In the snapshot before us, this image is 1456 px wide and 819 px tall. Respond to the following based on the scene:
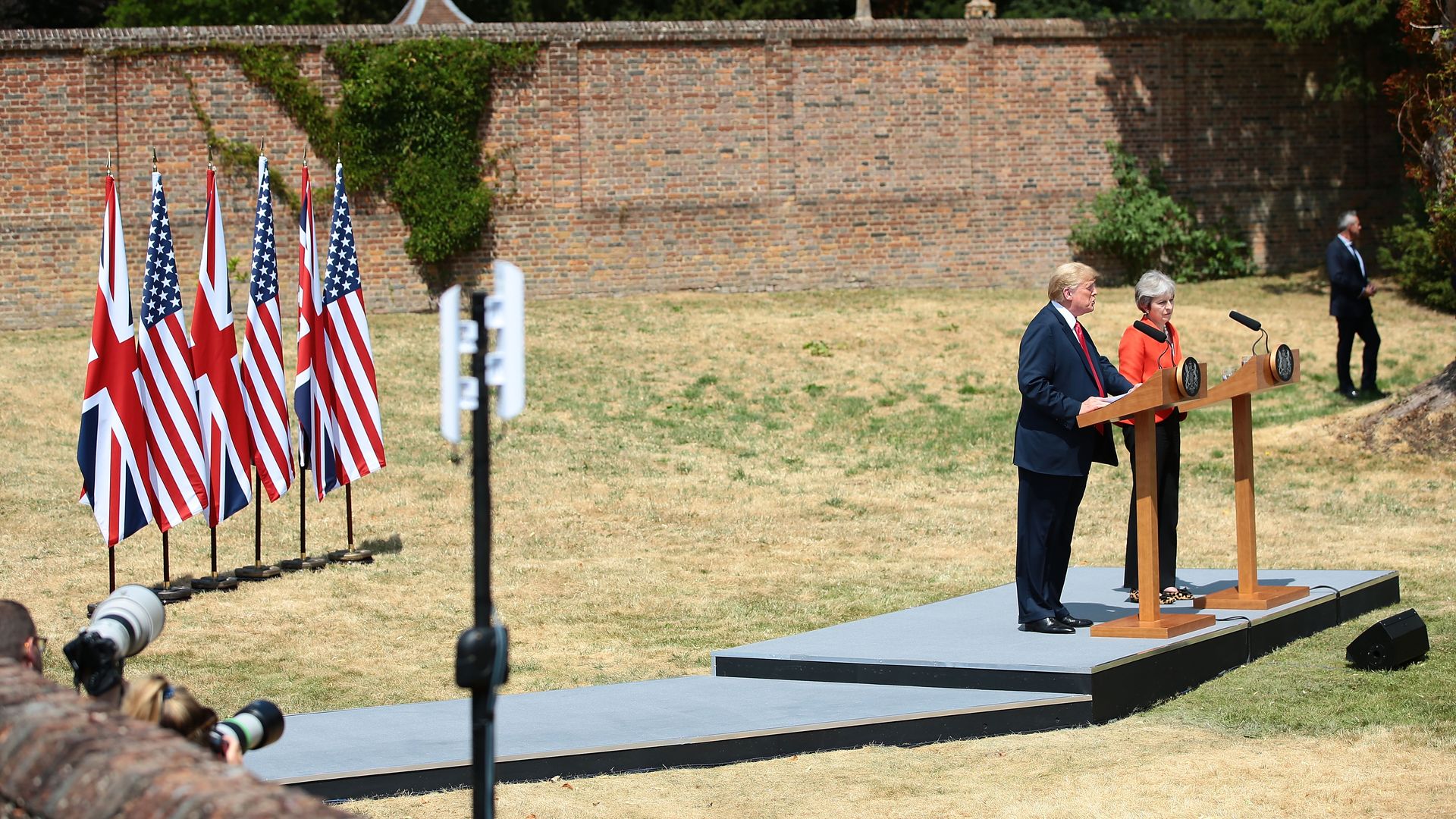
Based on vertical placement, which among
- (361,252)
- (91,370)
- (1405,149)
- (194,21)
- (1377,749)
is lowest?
(1377,749)

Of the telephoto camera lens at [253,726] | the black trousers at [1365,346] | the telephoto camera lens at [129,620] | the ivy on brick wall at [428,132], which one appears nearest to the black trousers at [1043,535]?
the telephoto camera lens at [253,726]

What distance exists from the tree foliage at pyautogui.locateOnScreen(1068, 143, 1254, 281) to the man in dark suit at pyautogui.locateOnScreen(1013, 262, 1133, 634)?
1676cm

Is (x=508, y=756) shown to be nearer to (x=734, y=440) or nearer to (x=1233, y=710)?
(x=1233, y=710)

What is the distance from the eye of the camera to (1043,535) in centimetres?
812

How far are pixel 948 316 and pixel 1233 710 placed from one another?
1465cm

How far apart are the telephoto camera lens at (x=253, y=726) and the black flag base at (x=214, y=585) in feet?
23.8

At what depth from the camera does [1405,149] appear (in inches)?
988

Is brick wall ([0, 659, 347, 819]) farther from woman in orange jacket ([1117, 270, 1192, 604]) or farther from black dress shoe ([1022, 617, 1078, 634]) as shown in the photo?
woman in orange jacket ([1117, 270, 1192, 604])

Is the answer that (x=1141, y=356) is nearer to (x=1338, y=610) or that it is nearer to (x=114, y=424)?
(x=1338, y=610)

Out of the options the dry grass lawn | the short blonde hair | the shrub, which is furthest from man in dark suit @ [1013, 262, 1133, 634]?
the shrub

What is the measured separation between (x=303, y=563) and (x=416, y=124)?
12.1m

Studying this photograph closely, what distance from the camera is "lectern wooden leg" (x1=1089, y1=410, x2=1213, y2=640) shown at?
7.82 metres

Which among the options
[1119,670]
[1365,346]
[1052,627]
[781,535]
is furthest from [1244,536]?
[1365,346]

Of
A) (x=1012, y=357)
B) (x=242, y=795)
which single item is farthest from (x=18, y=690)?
(x=1012, y=357)
